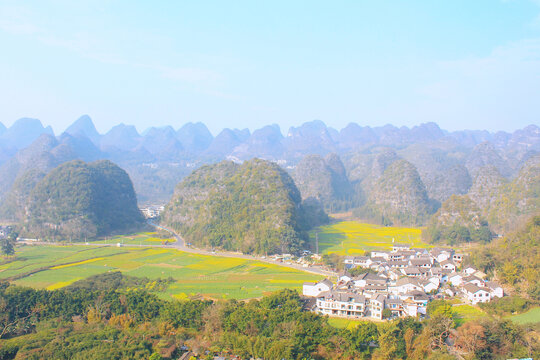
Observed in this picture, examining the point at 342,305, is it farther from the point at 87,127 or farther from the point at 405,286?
the point at 87,127

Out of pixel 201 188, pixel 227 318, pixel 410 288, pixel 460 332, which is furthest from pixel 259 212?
pixel 460 332

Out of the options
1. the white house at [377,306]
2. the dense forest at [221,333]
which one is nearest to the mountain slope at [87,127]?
the dense forest at [221,333]

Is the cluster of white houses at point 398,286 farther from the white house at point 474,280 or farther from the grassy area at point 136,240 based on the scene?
the grassy area at point 136,240

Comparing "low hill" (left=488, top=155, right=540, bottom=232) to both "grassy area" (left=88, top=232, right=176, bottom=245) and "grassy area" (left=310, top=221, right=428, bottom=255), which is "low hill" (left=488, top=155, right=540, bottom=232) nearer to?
"grassy area" (left=310, top=221, right=428, bottom=255)

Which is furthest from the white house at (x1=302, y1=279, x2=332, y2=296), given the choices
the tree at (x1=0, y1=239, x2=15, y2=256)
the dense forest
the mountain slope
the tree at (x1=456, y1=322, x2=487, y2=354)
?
the mountain slope

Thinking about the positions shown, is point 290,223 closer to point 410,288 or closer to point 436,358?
point 410,288

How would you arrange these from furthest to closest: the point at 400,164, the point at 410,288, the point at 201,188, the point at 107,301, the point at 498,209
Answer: the point at 400,164 < the point at 201,188 < the point at 498,209 < the point at 410,288 < the point at 107,301
